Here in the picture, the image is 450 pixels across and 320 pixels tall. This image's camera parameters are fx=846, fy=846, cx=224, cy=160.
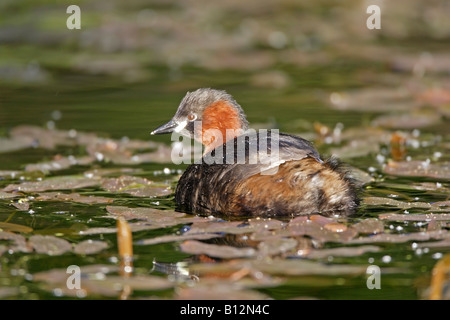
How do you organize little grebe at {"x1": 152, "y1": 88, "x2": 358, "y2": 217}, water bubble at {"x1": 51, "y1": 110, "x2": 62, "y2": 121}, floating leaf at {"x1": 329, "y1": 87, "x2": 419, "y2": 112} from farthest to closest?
1. floating leaf at {"x1": 329, "y1": 87, "x2": 419, "y2": 112}
2. water bubble at {"x1": 51, "y1": 110, "x2": 62, "y2": 121}
3. little grebe at {"x1": 152, "y1": 88, "x2": 358, "y2": 217}

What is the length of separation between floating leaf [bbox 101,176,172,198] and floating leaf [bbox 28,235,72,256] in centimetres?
150

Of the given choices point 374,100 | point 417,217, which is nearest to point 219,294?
point 417,217

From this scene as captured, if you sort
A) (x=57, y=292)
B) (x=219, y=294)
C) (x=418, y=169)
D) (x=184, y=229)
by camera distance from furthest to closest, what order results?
(x=418, y=169)
(x=184, y=229)
(x=57, y=292)
(x=219, y=294)

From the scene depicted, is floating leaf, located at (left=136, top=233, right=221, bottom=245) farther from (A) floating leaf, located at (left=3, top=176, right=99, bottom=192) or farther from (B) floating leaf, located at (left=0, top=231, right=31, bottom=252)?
(A) floating leaf, located at (left=3, top=176, right=99, bottom=192)

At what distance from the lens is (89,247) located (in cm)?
549

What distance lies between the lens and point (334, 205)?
638 centimetres

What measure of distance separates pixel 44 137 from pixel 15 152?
542 millimetres

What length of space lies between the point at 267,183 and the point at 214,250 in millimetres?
1033

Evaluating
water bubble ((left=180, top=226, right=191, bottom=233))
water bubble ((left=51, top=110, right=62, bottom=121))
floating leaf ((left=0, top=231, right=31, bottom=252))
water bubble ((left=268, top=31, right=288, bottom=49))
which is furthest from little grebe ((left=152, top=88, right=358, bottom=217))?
water bubble ((left=268, top=31, right=288, bottom=49))

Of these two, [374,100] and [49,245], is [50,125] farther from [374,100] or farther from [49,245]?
[49,245]

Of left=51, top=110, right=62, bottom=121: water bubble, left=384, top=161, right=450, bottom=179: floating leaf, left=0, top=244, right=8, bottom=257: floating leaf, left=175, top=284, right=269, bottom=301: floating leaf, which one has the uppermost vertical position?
left=51, top=110, right=62, bottom=121: water bubble

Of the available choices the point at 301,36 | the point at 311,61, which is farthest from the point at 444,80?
the point at 301,36

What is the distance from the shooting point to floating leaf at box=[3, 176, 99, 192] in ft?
23.4

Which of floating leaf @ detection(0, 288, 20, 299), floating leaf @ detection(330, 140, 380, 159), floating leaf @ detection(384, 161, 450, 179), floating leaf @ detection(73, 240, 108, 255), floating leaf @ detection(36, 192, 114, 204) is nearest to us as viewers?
floating leaf @ detection(0, 288, 20, 299)
